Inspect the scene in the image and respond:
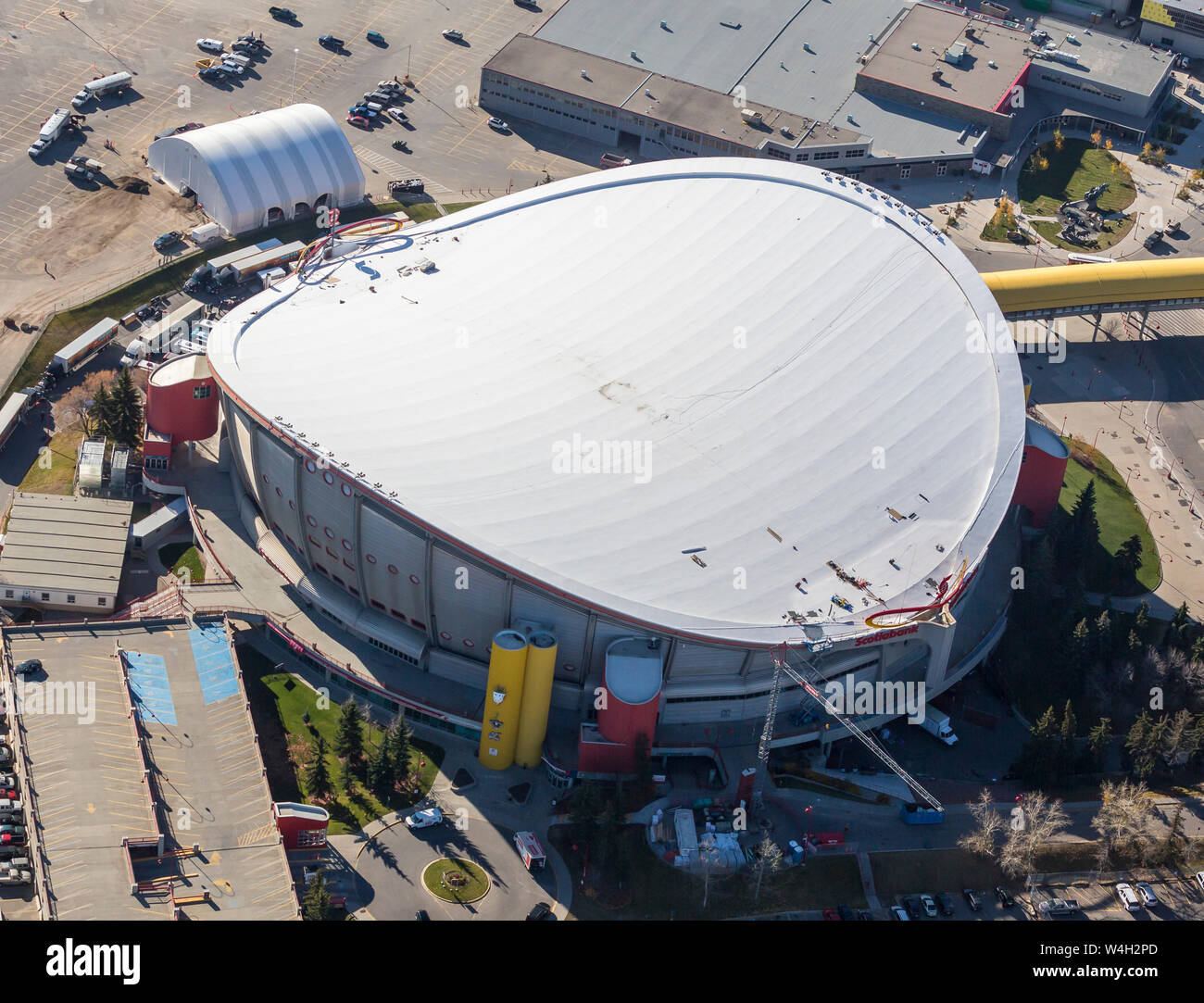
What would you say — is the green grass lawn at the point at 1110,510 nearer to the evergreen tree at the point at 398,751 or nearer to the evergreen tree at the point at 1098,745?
the evergreen tree at the point at 1098,745

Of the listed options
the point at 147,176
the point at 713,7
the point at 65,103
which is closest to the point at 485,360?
the point at 147,176

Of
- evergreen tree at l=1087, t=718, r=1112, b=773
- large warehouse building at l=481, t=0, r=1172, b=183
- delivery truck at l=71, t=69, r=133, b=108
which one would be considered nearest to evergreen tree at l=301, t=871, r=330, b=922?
evergreen tree at l=1087, t=718, r=1112, b=773

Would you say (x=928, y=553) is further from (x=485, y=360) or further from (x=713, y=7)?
(x=713, y=7)

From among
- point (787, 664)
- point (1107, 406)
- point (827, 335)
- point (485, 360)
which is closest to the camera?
point (787, 664)

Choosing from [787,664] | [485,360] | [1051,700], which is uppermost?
[485,360]

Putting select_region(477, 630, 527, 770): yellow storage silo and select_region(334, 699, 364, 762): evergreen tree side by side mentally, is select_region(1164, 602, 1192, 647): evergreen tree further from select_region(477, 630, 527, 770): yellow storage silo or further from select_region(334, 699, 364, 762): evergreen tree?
select_region(334, 699, 364, 762): evergreen tree

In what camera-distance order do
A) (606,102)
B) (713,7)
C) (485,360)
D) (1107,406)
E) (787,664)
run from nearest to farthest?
1. (787,664)
2. (485,360)
3. (1107,406)
4. (606,102)
5. (713,7)
